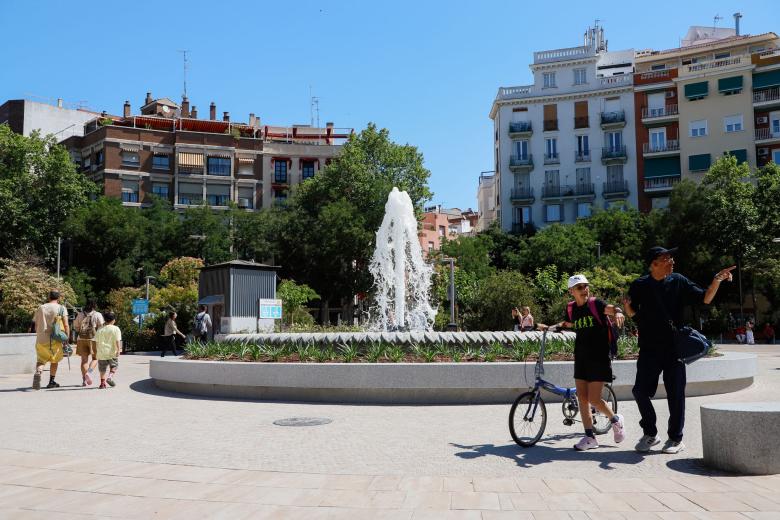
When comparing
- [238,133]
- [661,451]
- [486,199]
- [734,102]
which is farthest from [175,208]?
[661,451]

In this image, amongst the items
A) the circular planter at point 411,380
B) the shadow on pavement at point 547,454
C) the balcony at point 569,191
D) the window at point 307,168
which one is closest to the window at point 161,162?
the window at point 307,168

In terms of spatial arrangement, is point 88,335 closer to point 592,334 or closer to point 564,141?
point 592,334

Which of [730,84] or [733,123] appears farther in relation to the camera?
[733,123]

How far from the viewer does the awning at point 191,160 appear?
6322 centimetres

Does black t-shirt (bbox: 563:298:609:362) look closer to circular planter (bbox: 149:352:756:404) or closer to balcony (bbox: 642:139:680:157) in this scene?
circular planter (bbox: 149:352:756:404)

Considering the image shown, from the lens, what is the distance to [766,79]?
163ft

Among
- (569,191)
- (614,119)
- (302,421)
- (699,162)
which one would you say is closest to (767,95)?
(699,162)

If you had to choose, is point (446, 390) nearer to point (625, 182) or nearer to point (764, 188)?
point (764, 188)

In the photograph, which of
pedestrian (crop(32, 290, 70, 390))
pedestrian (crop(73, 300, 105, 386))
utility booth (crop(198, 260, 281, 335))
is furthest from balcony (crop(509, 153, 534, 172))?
pedestrian (crop(32, 290, 70, 390))

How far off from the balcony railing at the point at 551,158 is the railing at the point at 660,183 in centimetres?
736

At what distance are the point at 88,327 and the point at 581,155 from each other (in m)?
48.9

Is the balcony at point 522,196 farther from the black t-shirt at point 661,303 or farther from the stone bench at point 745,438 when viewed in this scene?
the stone bench at point 745,438

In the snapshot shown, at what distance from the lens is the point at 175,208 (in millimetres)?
61875

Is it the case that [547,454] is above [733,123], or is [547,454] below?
below
